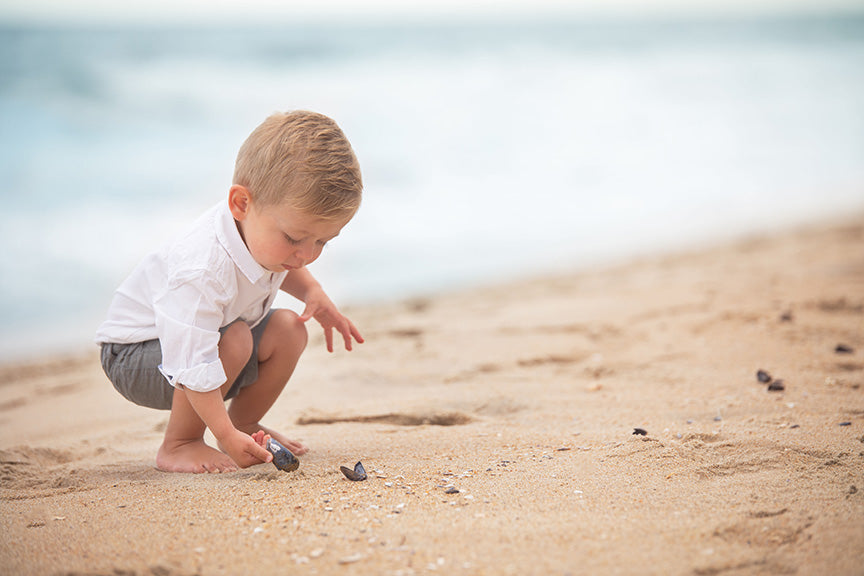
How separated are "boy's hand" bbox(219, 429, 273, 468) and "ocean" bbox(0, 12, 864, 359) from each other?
350 cm

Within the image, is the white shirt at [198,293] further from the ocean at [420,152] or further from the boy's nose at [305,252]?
the ocean at [420,152]

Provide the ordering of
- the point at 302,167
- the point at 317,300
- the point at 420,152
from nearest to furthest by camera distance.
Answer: the point at 302,167 → the point at 317,300 → the point at 420,152

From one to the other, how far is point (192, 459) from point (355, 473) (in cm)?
58

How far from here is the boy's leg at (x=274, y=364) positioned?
2502mm

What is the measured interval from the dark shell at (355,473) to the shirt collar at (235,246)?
2.06 ft

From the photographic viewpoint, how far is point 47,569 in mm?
1656

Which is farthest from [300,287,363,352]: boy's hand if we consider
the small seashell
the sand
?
the small seashell

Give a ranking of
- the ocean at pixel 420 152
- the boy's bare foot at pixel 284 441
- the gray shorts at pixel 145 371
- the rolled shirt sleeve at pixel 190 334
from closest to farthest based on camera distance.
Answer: the rolled shirt sleeve at pixel 190 334
the gray shorts at pixel 145 371
the boy's bare foot at pixel 284 441
the ocean at pixel 420 152

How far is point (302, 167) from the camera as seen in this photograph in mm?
2111

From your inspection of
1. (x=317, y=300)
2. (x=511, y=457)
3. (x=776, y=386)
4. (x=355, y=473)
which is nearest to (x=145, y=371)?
(x=317, y=300)

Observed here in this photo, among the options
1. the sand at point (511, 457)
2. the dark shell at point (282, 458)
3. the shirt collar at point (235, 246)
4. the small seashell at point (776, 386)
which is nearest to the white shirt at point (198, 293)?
the shirt collar at point (235, 246)

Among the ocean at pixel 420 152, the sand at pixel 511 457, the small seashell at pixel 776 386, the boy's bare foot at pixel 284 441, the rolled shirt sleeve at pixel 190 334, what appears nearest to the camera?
the sand at pixel 511 457

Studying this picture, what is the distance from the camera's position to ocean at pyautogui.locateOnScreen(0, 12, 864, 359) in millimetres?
6973

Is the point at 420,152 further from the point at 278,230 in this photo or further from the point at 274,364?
the point at 278,230
